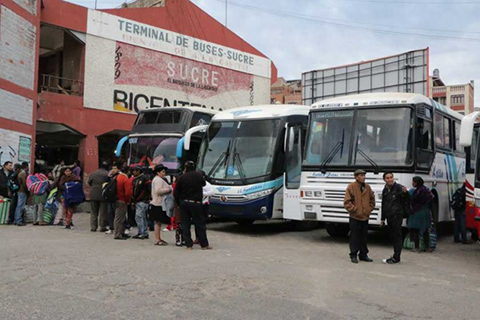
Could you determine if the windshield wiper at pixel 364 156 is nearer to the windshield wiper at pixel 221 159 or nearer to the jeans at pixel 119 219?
the windshield wiper at pixel 221 159

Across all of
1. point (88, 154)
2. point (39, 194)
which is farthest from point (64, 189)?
point (88, 154)

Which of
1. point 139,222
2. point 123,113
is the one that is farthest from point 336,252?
point 123,113

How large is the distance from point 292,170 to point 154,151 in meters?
4.84

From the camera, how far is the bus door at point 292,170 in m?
11.4

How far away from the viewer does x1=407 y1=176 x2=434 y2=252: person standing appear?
948 centimetres

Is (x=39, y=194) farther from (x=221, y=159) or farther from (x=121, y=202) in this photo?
(x=221, y=159)

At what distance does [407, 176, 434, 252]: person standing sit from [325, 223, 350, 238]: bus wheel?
6.99 ft

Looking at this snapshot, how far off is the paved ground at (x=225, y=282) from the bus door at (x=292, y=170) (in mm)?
1072

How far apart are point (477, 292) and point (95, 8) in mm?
19764

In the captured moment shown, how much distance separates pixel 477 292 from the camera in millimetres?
6609

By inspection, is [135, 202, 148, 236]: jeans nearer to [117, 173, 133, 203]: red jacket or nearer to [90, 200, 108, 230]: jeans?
[117, 173, 133, 203]: red jacket

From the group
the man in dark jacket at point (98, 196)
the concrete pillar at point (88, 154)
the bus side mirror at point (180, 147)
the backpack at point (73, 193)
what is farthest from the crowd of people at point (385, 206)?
the concrete pillar at point (88, 154)

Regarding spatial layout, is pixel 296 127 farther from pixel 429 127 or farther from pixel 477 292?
pixel 477 292

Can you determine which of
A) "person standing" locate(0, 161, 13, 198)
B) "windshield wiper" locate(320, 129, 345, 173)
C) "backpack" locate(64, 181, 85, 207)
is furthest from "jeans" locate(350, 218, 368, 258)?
"person standing" locate(0, 161, 13, 198)
